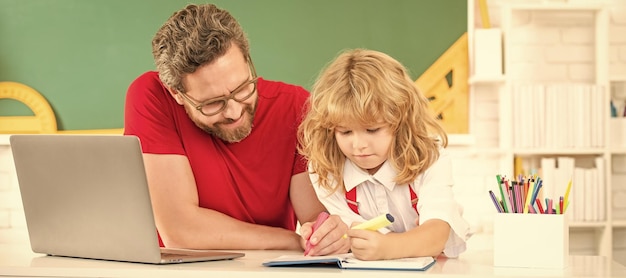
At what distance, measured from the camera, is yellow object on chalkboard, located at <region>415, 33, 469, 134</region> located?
3.89 meters

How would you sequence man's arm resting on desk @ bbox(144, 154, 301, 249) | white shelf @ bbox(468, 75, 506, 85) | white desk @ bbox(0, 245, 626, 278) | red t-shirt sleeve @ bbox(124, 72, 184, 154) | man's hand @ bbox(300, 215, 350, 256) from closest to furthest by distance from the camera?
white desk @ bbox(0, 245, 626, 278)
man's hand @ bbox(300, 215, 350, 256)
man's arm resting on desk @ bbox(144, 154, 301, 249)
red t-shirt sleeve @ bbox(124, 72, 184, 154)
white shelf @ bbox(468, 75, 506, 85)

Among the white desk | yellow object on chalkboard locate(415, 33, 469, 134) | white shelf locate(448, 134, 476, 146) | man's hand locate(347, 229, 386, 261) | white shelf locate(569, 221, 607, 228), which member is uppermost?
yellow object on chalkboard locate(415, 33, 469, 134)

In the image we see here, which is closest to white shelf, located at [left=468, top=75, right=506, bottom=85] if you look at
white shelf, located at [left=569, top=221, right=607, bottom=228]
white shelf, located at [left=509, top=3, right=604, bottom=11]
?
white shelf, located at [left=509, top=3, right=604, bottom=11]

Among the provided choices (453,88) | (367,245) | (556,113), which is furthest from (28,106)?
(367,245)

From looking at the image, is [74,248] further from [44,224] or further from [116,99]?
[116,99]

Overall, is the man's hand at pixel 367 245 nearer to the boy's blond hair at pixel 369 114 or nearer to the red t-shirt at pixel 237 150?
the boy's blond hair at pixel 369 114

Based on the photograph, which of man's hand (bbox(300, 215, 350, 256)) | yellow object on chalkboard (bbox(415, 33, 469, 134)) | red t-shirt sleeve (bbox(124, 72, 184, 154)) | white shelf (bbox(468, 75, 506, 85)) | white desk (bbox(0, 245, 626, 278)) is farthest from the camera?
yellow object on chalkboard (bbox(415, 33, 469, 134))

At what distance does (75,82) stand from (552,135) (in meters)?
2.27

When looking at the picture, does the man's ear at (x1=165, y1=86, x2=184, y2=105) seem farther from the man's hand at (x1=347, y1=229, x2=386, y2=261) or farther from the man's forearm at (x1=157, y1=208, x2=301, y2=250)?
the man's hand at (x1=347, y1=229, x2=386, y2=261)

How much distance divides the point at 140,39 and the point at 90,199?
2.50m

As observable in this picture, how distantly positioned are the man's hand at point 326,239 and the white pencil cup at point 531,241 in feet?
1.13

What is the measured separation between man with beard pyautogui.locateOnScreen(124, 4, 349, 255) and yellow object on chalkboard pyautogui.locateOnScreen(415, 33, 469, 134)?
5.72 feet

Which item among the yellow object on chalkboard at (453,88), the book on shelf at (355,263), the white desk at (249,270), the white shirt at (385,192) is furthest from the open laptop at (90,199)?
the yellow object on chalkboard at (453,88)

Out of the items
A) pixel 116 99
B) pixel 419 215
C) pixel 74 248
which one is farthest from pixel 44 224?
pixel 116 99
